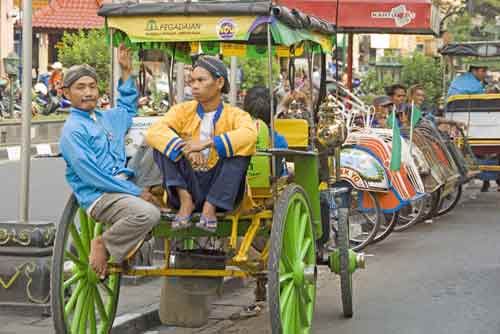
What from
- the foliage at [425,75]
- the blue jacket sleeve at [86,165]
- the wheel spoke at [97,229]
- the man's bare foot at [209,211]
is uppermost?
the foliage at [425,75]

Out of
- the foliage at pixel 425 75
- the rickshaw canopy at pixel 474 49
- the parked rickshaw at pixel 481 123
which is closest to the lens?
the parked rickshaw at pixel 481 123

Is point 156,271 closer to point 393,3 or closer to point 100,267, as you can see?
point 100,267

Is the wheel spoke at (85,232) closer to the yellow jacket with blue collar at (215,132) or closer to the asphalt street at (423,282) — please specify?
the yellow jacket with blue collar at (215,132)

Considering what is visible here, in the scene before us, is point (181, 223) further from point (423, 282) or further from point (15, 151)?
point (15, 151)

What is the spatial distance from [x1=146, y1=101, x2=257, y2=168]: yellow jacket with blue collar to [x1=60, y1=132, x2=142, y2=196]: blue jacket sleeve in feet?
1.06

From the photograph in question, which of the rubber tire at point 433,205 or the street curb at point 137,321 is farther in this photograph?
the rubber tire at point 433,205

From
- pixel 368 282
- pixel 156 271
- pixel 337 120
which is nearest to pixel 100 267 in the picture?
pixel 156 271

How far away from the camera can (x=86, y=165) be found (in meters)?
6.20

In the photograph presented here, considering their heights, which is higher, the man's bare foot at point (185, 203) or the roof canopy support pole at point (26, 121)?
the roof canopy support pole at point (26, 121)

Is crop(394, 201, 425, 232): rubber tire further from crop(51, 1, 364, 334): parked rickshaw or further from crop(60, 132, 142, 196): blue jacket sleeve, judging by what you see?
crop(60, 132, 142, 196): blue jacket sleeve

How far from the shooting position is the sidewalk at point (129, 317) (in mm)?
7257

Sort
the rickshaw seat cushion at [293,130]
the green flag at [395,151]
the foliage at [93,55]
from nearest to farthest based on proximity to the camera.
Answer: the rickshaw seat cushion at [293,130] → the green flag at [395,151] → the foliage at [93,55]

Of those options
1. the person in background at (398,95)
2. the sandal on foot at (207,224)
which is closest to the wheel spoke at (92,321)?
the sandal on foot at (207,224)

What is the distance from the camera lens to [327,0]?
15.6m
